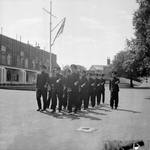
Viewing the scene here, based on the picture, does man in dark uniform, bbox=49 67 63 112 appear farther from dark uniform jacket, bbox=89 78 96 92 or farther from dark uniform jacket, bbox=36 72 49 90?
dark uniform jacket, bbox=89 78 96 92

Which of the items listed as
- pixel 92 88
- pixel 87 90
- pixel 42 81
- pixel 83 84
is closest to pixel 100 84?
pixel 92 88

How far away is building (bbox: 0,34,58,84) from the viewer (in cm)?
5369

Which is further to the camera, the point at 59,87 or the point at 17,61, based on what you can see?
the point at 17,61

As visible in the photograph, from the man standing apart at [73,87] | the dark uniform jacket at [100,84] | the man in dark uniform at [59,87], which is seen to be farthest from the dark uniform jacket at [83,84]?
the dark uniform jacket at [100,84]

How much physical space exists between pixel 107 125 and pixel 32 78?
60911 millimetres

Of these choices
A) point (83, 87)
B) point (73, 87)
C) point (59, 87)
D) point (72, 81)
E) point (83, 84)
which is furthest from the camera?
point (83, 87)

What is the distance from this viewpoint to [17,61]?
60.8 m

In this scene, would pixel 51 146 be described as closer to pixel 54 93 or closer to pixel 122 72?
pixel 54 93

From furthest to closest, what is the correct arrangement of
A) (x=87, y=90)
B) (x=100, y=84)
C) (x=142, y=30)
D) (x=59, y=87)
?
(x=142, y=30) < (x=100, y=84) < (x=87, y=90) < (x=59, y=87)

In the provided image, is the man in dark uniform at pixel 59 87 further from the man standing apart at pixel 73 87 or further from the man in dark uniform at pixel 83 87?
the man in dark uniform at pixel 83 87

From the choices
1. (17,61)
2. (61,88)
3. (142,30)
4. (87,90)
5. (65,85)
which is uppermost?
(142,30)

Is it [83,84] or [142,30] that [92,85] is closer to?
[83,84]

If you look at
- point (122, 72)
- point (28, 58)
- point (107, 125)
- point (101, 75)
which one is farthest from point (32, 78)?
point (107, 125)

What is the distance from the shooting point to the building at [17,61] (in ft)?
176
